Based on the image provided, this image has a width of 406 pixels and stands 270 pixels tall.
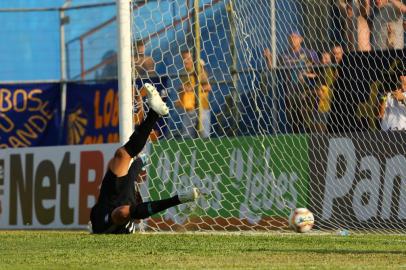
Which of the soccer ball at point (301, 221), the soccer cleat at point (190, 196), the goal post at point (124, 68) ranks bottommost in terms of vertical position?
the soccer ball at point (301, 221)

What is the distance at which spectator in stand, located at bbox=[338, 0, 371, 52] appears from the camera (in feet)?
42.9

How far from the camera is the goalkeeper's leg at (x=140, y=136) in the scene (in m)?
11.1

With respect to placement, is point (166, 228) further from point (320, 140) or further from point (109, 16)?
point (109, 16)

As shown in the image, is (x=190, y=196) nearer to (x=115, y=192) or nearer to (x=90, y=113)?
(x=115, y=192)

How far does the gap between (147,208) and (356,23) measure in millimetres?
3896

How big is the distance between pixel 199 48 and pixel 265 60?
0.85 meters

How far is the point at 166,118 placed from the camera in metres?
14.3

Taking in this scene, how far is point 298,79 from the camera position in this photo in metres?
13.7

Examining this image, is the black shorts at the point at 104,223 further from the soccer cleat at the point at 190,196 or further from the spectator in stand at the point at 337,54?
the spectator in stand at the point at 337,54

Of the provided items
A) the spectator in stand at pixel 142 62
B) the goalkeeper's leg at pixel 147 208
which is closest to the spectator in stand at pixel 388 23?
the spectator in stand at pixel 142 62

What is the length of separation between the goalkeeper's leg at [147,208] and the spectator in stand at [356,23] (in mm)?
3405

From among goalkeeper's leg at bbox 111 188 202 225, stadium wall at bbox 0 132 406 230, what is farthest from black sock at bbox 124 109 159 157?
stadium wall at bbox 0 132 406 230

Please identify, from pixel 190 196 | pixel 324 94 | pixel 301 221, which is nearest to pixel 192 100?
pixel 324 94

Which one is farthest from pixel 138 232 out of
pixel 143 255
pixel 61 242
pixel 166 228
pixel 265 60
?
pixel 143 255
